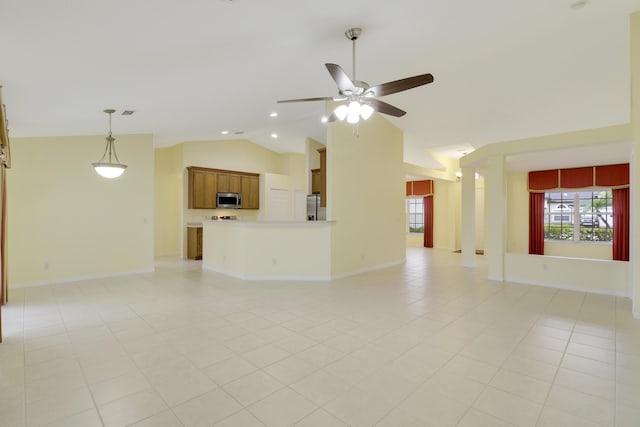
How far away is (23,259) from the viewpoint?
5.01m

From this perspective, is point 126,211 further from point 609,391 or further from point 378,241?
point 609,391

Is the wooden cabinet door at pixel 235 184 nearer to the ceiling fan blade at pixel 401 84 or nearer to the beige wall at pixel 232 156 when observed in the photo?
the beige wall at pixel 232 156

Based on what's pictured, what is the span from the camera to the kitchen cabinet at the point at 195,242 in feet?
26.0

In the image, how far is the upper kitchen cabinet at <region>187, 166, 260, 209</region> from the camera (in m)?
7.91

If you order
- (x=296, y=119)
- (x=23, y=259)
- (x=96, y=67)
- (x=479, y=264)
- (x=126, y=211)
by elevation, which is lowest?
(x=479, y=264)

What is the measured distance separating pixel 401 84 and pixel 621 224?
8.49 m

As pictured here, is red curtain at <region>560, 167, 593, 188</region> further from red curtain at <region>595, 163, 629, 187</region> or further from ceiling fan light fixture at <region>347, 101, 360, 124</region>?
ceiling fan light fixture at <region>347, 101, 360, 124</region>

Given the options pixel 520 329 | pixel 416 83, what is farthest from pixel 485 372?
pixel 416 83

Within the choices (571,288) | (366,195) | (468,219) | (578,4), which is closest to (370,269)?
(366,195)

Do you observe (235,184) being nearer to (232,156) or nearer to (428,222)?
(232,156)

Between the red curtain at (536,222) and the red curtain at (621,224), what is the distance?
1.53 metres

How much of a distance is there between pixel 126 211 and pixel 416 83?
583cm

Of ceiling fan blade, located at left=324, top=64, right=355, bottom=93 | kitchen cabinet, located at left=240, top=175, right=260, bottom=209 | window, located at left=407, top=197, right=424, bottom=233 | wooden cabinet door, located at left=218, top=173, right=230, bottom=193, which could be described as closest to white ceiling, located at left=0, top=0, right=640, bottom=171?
ceiling fan blade, located at left=324, top=64, right=355, bottom=93

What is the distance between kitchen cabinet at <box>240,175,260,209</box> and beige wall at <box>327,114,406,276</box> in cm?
400
